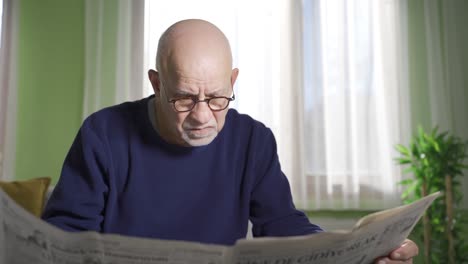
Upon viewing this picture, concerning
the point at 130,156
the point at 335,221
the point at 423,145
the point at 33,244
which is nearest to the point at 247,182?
the point at 130,156

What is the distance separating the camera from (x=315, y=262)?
628mm

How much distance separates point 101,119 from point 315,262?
0.66m

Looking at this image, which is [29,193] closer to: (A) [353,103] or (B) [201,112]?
(B) [201,112]

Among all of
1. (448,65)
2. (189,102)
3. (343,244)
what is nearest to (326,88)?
(448,65)

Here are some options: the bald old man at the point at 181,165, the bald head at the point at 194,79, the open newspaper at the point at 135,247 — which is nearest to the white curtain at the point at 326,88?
the bald old man at the point at 181,165

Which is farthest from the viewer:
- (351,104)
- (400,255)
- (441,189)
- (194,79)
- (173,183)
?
(351,104)

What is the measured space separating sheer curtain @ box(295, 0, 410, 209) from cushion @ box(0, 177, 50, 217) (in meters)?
1.50

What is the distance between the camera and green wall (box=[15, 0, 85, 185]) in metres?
3.07

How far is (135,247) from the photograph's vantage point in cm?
56

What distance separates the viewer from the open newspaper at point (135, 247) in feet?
1.81

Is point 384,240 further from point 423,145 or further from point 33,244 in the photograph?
point 423,145

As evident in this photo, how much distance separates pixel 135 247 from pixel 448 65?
111 inches

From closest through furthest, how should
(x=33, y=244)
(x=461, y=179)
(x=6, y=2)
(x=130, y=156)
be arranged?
1. (x=33, y=244)
2. (x=130, y=156)
3. (x=461, y=179)
4. (x=6, y=2)

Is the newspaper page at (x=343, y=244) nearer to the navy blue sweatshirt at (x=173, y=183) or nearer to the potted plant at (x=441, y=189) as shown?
the navy blue sweatshirt at (x=173, y=183)
